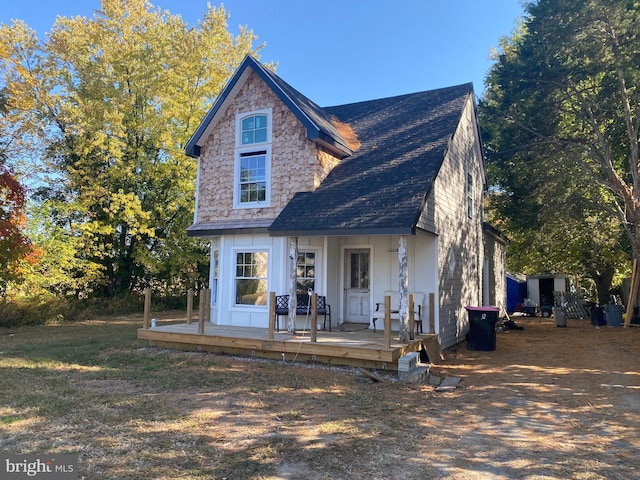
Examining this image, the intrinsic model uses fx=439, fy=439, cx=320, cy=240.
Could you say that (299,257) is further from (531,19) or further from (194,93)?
(194,93)

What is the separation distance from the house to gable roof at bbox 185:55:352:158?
1.4 inches

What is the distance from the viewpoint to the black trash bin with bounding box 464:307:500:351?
1098cm

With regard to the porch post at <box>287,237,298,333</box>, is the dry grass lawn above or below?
below

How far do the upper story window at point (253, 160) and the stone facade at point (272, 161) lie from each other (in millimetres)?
149

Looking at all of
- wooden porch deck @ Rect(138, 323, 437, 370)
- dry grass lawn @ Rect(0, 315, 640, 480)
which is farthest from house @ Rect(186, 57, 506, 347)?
dry grass lawn @ Rect(0, 315, 640, 480)

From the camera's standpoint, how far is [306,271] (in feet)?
35.8

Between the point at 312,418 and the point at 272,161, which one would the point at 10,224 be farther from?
the point at 312,418

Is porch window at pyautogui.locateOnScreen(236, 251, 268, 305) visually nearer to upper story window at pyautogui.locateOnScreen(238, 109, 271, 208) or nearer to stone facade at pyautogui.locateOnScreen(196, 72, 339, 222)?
stone facade at pyautogui.locateOnScreen(196, 72, 339, 222)

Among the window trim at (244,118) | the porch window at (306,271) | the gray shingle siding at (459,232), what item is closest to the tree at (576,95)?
the gray shingle siding at (459,232)

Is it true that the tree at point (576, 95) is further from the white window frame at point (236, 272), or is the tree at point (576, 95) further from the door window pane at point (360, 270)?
the white window frame at point (236, 272)

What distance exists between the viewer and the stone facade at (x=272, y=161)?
36.7ft

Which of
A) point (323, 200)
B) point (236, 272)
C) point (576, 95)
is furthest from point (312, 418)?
point (576, 95)

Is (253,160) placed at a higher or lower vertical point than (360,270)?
higher

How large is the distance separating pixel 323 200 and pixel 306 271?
6.13 ft
